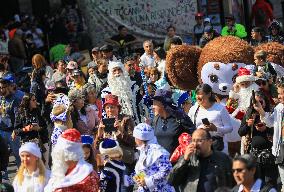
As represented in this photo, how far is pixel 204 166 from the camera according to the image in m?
9.52

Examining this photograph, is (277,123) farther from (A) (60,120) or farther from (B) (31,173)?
(B) (31,173)

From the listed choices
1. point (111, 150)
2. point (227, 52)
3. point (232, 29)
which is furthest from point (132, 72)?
point (111, 150)

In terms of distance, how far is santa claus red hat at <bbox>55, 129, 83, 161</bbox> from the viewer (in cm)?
962

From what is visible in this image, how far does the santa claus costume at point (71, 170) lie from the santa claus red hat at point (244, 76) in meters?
3.46

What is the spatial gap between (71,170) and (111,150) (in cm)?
115

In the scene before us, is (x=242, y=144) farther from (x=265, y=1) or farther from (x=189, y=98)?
(x=265, y=1)

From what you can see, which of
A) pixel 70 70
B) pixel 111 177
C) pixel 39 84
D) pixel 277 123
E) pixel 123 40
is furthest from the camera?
pixel 123 40

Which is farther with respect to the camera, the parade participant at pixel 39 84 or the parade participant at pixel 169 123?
the parade participant at pixel 39 84

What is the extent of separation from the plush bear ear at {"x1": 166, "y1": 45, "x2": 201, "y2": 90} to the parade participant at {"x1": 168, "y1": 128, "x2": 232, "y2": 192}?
4148mm

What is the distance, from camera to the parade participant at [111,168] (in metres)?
10.4

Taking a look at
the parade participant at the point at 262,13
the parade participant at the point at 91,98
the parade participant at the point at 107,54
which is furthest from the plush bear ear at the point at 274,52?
the parade participant at the point at 262,13

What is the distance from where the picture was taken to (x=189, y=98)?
579 inches

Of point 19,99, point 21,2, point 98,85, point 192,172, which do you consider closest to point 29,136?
point 19,99

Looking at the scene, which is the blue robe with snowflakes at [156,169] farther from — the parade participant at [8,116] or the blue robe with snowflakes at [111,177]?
the parade participant at [8,116]
